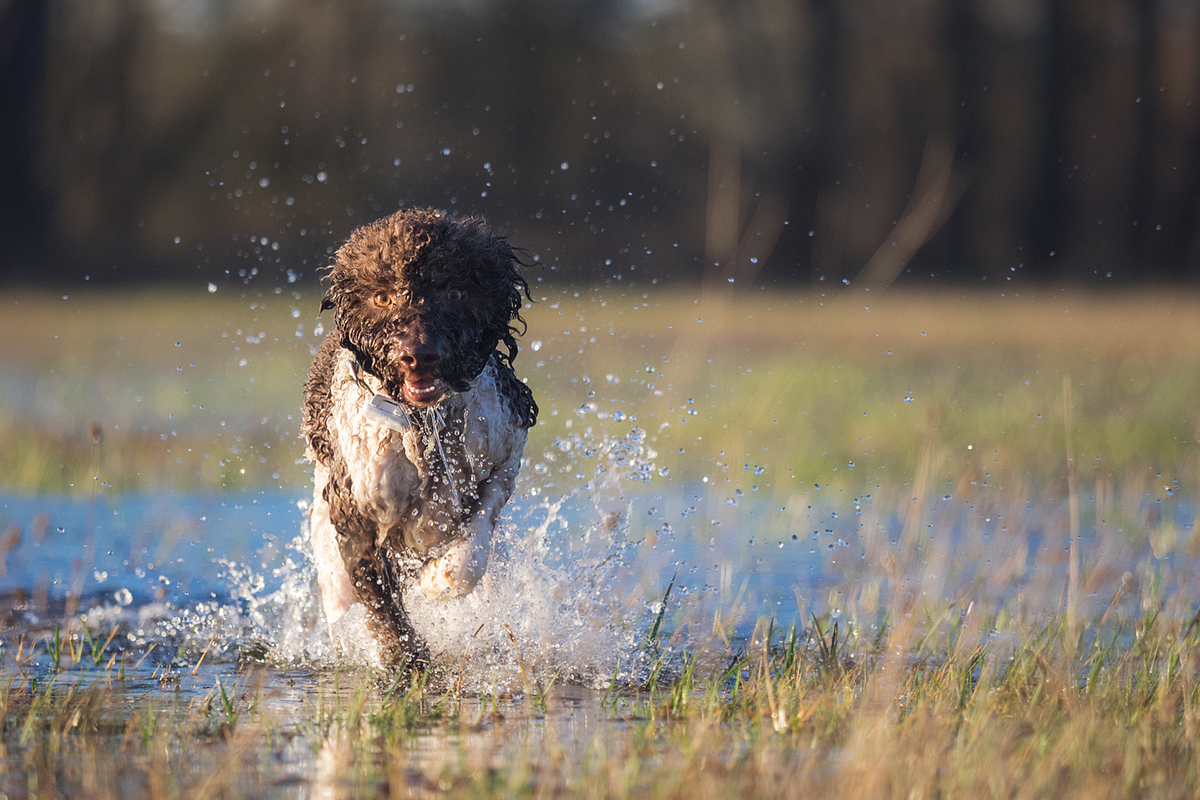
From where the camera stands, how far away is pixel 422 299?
4.51 m

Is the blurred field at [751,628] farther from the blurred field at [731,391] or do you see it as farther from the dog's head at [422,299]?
the dog's head at [422,299]

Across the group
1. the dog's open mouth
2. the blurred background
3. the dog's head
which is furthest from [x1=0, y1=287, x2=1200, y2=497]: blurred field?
the blurred background

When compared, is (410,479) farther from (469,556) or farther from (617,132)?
(617,132)

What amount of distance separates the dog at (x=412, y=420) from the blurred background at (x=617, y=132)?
17.7 metres

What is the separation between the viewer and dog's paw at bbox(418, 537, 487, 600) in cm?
466

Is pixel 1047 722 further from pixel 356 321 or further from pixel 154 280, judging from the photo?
pixel 154 280

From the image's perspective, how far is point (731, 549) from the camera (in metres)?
6.73

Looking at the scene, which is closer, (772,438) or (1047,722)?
(1047,722)

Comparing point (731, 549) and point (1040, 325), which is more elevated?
point (1040, 325)

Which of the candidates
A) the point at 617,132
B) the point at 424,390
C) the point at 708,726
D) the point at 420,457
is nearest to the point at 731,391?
the point at 420,457

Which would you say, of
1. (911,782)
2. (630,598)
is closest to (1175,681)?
(911,782)

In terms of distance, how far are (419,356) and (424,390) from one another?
13 cm

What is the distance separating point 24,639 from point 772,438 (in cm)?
574

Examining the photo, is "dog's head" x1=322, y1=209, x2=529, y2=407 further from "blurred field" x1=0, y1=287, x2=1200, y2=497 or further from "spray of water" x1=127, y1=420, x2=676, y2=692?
"blurred field" x1=0, y1=287, x2=1200, y2=497
